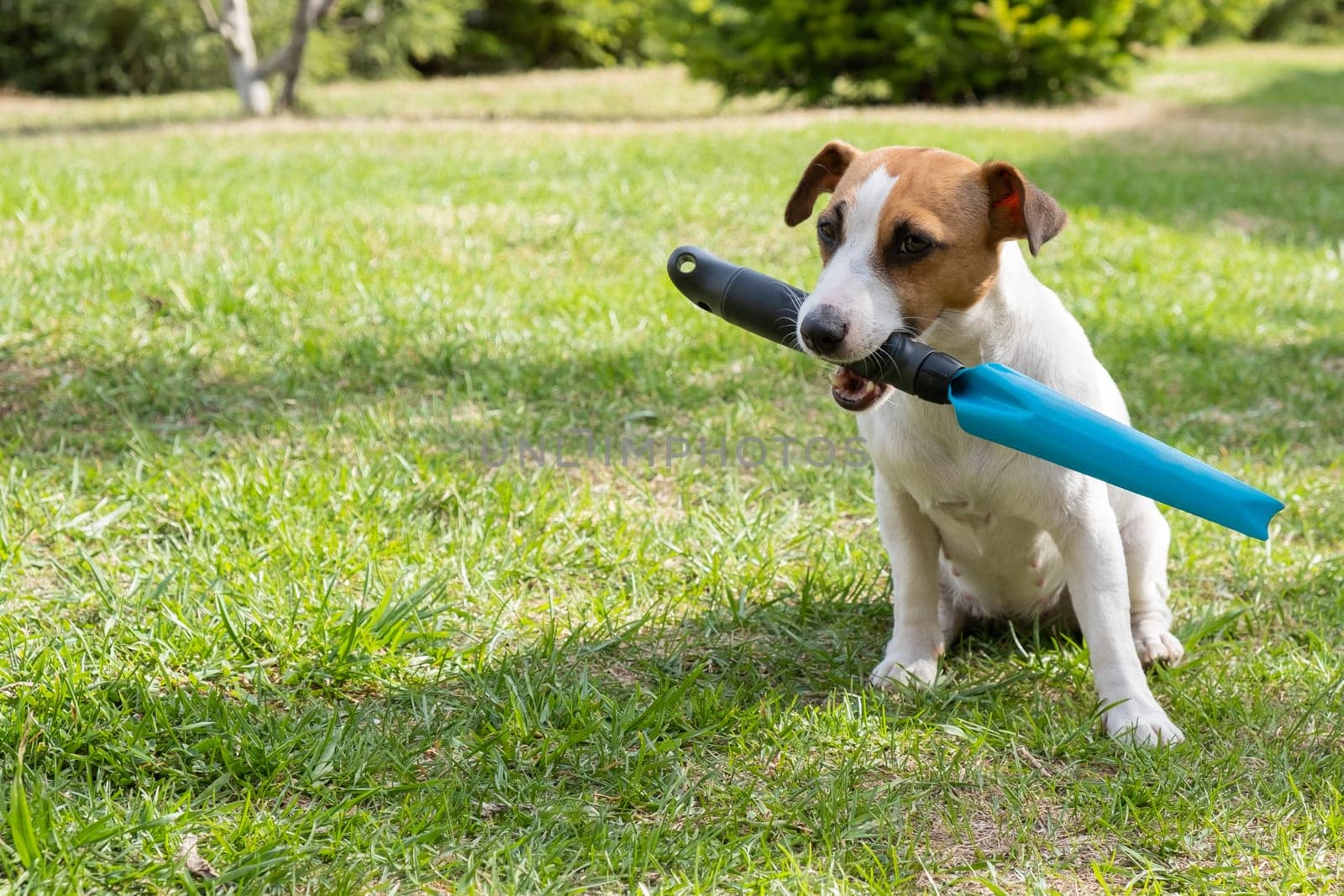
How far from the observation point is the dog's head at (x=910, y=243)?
2734 mm

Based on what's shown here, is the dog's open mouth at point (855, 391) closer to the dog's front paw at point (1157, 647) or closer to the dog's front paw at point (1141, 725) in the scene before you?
the dog's front paw at point (1141, 725)

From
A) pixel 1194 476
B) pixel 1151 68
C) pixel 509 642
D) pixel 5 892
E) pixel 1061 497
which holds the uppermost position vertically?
pixel 1194 476

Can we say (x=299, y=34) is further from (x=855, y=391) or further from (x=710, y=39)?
(x=855, y=391)

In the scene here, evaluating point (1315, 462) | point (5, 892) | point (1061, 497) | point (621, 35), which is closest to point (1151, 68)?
point (621, 35)

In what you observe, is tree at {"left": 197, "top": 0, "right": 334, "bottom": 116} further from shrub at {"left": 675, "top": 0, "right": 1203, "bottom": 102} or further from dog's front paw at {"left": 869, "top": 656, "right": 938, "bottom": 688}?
dog's front paw at {"left": 869, "top": 656, "right": 938, "bottom": 688}

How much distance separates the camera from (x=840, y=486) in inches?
171

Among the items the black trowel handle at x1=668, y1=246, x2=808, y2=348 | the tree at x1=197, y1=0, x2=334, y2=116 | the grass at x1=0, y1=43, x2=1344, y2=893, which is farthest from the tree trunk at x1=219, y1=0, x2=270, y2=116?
the black trowel handle at x1=668, y1=246, x2=808, y2=348

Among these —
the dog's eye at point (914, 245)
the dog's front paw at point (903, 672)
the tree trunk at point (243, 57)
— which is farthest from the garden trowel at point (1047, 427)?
the tree trunk at point (243, 57)

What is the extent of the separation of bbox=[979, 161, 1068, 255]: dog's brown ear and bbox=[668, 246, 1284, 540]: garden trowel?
0.33 metres

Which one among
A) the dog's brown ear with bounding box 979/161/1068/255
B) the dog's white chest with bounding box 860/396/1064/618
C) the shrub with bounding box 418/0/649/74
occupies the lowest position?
the shrub with bounding box 418/0/649/74

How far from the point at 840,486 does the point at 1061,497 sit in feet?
5.05

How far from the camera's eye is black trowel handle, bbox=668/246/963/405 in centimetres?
271

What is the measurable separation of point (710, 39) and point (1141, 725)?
44.6 ft

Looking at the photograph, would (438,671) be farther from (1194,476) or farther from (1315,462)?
(1315,462)
